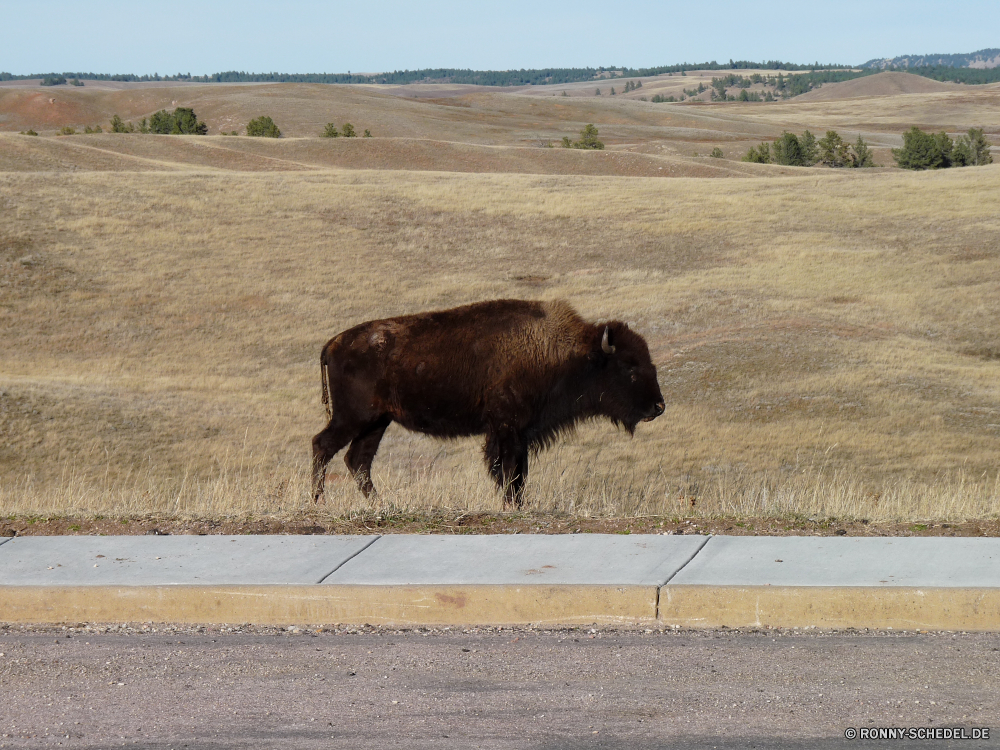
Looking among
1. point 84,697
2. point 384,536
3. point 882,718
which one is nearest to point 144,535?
point 384,536

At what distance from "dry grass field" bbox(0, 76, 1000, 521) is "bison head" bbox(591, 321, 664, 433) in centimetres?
91

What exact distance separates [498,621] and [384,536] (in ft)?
5.19

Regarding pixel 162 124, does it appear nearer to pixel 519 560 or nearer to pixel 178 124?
pixel 178 124

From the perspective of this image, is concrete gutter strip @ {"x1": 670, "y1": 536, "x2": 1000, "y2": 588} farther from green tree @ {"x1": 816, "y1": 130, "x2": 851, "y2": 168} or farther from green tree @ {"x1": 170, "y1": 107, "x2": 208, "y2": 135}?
green tree @ {"x1": 170, "y1": 107, "x2": 208, "y2": 135}

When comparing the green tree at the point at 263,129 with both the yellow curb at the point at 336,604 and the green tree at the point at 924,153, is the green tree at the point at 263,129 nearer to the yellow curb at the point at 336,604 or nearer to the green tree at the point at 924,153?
the green tree at the point at 924,153

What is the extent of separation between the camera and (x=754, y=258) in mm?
30797

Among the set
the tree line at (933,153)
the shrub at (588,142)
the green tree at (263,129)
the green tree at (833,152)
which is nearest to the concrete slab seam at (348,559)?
the tree line at (933,153)

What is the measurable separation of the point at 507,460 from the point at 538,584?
12.2ft

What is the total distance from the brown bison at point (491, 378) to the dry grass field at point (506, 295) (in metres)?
0.53

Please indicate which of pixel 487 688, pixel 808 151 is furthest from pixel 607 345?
pixel 808 151

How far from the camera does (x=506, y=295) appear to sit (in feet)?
90.8

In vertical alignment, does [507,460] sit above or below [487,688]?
below

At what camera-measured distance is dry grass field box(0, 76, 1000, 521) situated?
14.2 meters

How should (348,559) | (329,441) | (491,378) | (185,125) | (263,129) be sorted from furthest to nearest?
(185,125)
(263,129)
(329,441)
(491,378)
(348,559)
